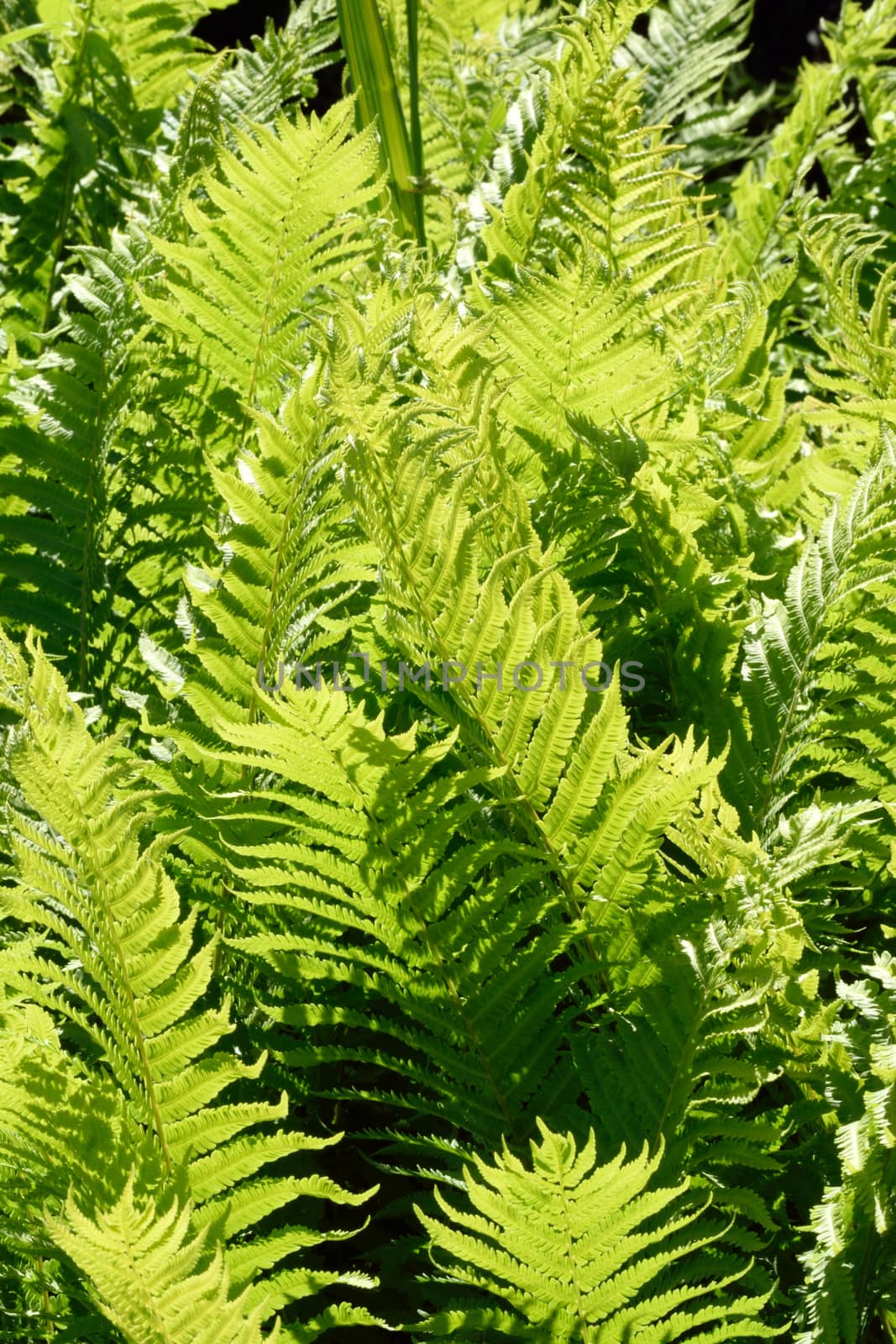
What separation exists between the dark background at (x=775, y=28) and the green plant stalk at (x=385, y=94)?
2002 millimetres

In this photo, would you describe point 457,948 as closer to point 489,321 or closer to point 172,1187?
point 172,1187

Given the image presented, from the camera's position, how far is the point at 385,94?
3.87 feet

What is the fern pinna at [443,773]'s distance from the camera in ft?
2.01

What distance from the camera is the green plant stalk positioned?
1142 mm

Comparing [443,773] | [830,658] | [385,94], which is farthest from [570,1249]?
[385,94]

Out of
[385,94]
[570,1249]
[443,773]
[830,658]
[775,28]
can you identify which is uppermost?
[775,28]

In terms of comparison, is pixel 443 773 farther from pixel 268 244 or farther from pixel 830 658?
pixel 268 244

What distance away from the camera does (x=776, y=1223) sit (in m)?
0.73

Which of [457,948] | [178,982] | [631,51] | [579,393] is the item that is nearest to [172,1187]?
[178,982]

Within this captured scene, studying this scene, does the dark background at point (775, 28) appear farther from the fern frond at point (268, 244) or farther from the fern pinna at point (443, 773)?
the fern frond at point (268, 244)

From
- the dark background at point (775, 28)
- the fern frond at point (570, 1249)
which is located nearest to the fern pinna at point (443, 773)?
the fern frond at point (570, 1249)

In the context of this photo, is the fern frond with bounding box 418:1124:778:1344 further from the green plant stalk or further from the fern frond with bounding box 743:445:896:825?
the green plant stalk

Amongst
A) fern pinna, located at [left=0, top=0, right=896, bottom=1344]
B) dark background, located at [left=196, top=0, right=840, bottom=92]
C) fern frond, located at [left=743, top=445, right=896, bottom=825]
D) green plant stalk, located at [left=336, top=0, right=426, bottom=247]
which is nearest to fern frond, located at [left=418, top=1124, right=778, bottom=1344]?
fern pinna, located at [left=0, top=0, right=896, bottom=1344]

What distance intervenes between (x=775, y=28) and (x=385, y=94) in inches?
101
